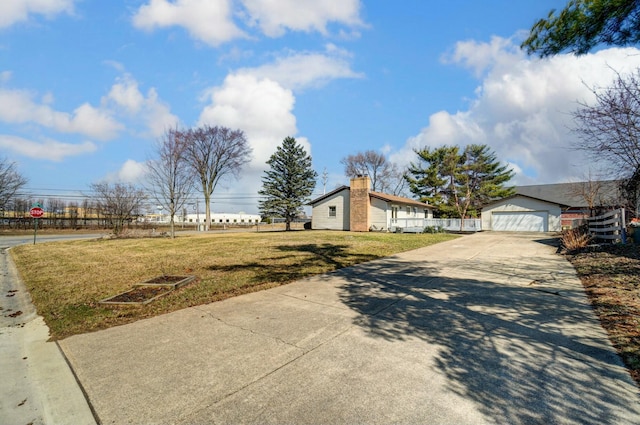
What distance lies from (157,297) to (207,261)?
4.50m

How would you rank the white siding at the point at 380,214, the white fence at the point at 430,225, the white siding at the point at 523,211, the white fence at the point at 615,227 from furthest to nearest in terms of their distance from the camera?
the white siding at the point at 380,214 < the white siding at the point at 523,211 < the white fence at the point at 430,225 < the white fence at the point at 615,227

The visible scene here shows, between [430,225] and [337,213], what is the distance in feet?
29.8

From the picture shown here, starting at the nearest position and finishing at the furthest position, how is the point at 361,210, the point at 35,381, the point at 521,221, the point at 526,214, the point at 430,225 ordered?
the point at 35,381, the point at 430,225, the point at 361,210, the point at 526,214, the point at 521,221

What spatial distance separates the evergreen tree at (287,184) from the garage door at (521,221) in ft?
64.4

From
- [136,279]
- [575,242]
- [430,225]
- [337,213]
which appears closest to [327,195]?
[337,213]

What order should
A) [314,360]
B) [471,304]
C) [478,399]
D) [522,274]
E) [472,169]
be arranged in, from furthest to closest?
[472,169], [522,274], [471,304], [314,360], [478,399]

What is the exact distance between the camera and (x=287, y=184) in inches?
1331

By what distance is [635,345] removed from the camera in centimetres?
327

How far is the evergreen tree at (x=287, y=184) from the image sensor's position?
109ft

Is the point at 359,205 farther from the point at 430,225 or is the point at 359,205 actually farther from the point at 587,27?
the point at 587,27

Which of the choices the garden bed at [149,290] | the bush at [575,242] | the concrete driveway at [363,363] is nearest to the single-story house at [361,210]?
Answer: the bush at [575,242]

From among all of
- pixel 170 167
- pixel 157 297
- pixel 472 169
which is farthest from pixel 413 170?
pixel 157 297

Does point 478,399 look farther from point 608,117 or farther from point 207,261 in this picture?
point 207,261

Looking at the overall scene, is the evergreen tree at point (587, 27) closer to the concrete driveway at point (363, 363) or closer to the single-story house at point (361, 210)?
the concrete driveway at point (363, 363)
